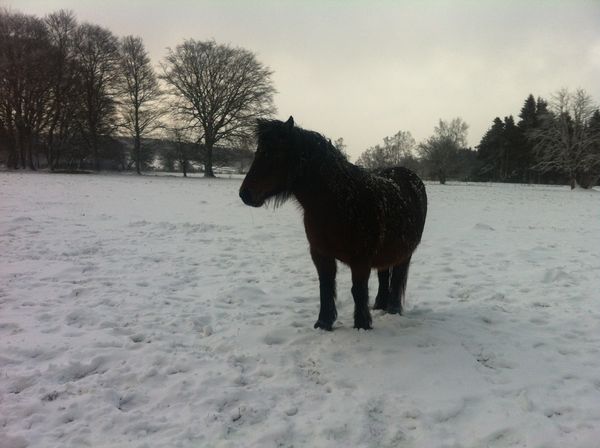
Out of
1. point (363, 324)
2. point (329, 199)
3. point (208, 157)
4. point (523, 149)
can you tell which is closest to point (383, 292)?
point (363, 324)

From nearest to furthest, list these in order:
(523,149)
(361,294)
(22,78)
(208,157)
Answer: (361,294) → (22,78) → (208,157) → (523,149)

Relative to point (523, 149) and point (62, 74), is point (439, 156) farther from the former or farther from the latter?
point (62, 74)

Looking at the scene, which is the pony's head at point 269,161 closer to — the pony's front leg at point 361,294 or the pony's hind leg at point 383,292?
the pony's front leg at point 361,294

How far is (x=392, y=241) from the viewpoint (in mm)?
4262

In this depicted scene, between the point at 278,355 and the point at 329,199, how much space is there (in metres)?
1.54

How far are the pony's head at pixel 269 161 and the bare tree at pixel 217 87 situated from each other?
39.8m

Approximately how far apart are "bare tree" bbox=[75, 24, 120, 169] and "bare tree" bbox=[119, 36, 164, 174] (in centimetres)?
98

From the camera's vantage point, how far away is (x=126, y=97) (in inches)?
1740

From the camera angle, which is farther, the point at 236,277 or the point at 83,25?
the point at 83,25

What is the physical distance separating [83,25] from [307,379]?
49450 mm

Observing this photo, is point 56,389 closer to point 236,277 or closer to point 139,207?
point 236,277

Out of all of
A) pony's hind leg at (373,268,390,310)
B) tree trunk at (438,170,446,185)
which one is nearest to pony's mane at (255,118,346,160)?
pony's hind leg at (373,268,390,310)

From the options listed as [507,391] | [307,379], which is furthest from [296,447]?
[507,391]

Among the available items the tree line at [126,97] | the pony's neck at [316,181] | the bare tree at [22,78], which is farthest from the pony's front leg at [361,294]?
the bare tree at [22,78]
